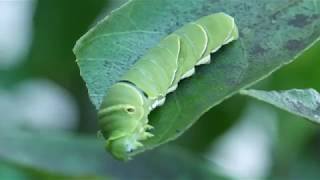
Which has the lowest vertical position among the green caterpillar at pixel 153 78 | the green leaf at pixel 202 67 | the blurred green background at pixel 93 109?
the blurred green background at pixel 93 109

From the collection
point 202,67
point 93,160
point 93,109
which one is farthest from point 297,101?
point 93,109

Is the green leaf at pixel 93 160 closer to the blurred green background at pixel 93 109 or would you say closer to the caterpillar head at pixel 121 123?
the blurred green background at pixel 93 109

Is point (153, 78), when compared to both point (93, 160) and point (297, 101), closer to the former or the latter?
point (297, 101)

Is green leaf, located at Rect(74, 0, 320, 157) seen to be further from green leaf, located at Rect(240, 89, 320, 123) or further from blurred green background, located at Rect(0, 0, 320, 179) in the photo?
blurred green background, located at Rect(0, 0, 320, 179)

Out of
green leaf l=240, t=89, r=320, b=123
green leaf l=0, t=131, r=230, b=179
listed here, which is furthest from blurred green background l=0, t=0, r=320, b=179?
green leaf l=240, t=89, r=320, b=123

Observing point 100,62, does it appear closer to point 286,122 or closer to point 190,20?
point 190,20

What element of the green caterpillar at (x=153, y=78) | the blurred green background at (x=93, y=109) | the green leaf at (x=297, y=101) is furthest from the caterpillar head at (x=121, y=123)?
the blurred green background at (x=93, y=109)

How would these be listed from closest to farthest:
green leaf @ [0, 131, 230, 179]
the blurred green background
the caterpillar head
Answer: the caterpillar head < green leaf @ [0, 131, 230, 179] < the blurred green background
